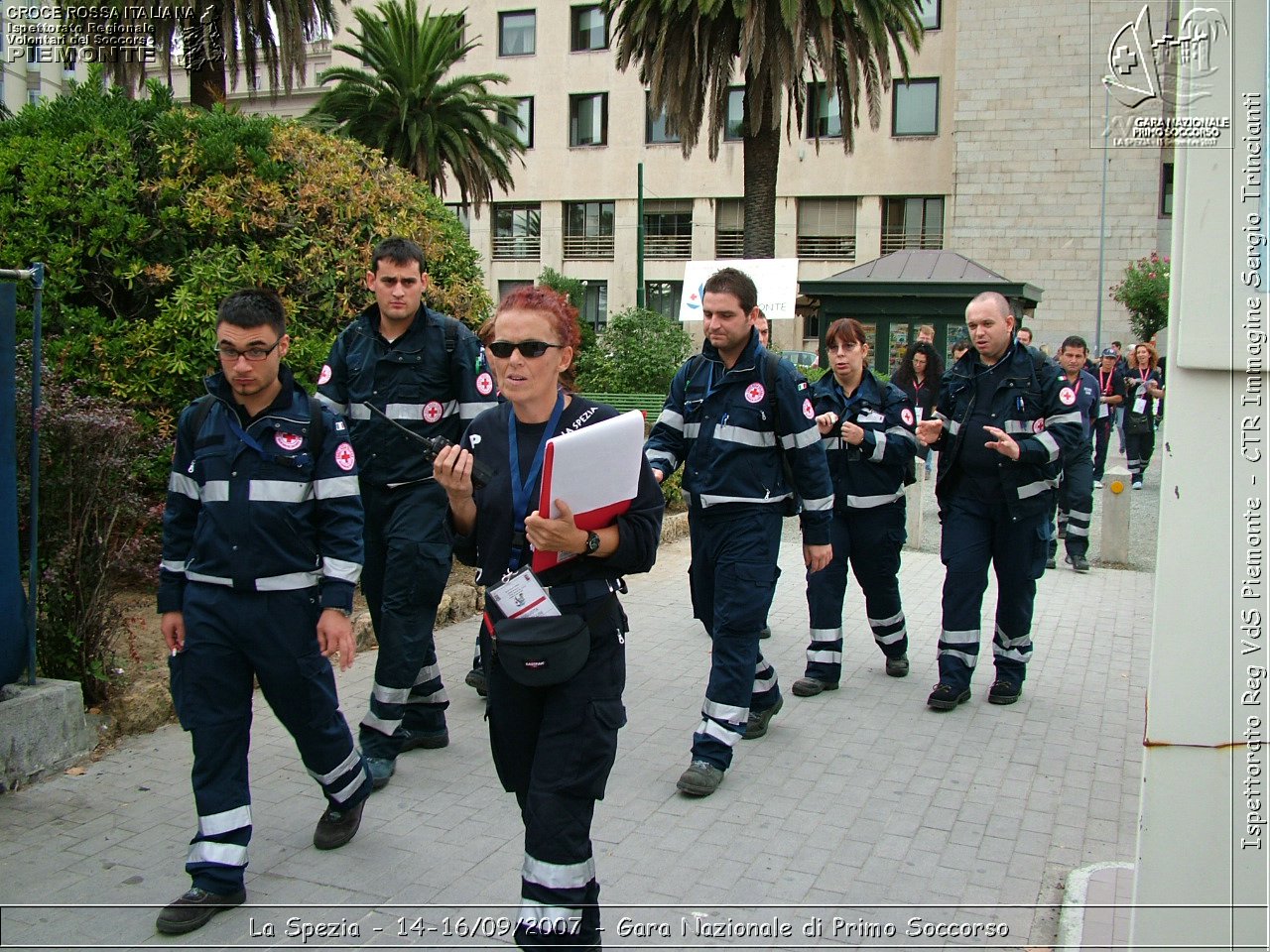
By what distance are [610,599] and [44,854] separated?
2499 millimetres

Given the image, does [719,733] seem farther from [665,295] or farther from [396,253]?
[665,295]

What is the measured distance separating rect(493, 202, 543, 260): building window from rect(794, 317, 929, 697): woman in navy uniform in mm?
41507

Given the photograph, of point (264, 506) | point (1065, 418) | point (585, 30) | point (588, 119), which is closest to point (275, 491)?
point (264, 506)

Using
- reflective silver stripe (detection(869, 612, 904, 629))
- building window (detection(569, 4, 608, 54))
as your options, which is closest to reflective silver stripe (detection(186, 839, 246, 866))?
reflective silver stripe (detection(869, 612, 904, 629))

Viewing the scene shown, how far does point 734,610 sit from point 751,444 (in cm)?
76

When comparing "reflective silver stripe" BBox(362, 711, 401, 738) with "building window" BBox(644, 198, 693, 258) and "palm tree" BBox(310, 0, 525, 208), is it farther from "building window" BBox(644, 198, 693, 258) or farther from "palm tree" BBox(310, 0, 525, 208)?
"building window" BBox(644, 198, 693, 258)

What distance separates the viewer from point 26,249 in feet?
21.8

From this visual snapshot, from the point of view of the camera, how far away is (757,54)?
21641 millimetres

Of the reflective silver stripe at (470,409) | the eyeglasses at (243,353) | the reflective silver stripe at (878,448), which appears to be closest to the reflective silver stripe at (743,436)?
the reflective silver stripe at (470,409)

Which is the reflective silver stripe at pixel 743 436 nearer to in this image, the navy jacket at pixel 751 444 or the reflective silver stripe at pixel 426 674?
the navy jacket at pixel 751 444

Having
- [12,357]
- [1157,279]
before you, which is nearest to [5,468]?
[12,357]

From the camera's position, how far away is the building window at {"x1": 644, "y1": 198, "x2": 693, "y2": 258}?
147 ft

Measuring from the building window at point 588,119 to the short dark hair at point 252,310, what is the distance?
141 feet

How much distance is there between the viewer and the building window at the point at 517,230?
47.0 metres
